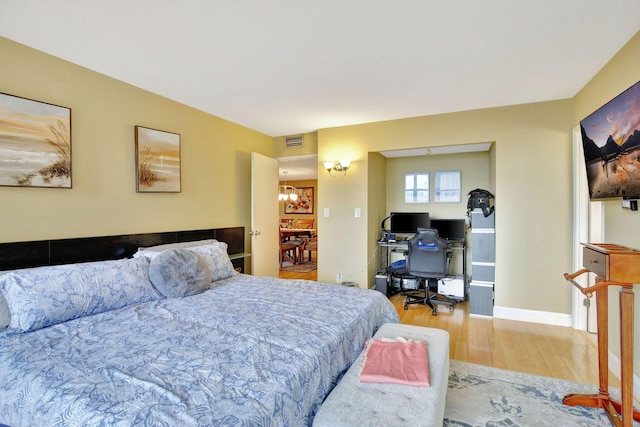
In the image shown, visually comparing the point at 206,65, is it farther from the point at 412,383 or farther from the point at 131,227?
the point at 412,383

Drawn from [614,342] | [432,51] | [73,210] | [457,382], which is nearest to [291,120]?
[432,51]

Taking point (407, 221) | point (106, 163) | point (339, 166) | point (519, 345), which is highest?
point (339, 166)

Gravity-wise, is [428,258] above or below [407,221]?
below

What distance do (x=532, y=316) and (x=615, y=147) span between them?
2.11 meters

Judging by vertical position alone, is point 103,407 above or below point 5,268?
below

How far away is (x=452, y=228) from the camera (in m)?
4.29

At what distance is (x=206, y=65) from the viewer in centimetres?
250

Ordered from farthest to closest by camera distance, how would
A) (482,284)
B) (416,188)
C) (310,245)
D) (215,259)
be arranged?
(310,245), (416,188), (482,284), (215,259)

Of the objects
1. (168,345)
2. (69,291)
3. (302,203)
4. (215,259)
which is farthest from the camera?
(302,203)

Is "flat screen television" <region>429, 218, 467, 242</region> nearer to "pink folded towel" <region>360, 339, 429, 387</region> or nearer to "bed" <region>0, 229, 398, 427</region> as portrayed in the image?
"bed" <region>0, 229, 398, 427</region>

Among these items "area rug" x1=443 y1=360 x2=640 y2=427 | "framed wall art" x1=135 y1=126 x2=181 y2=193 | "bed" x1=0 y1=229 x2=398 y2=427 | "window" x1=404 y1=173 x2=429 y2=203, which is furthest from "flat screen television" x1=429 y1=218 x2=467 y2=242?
"framed wall art" x1=135 y1=126 x2=181 y2=193

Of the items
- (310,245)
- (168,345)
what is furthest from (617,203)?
(310,245)

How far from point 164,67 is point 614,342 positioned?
424 centimetres

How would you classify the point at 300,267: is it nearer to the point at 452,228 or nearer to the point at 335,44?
the point at 452,228
